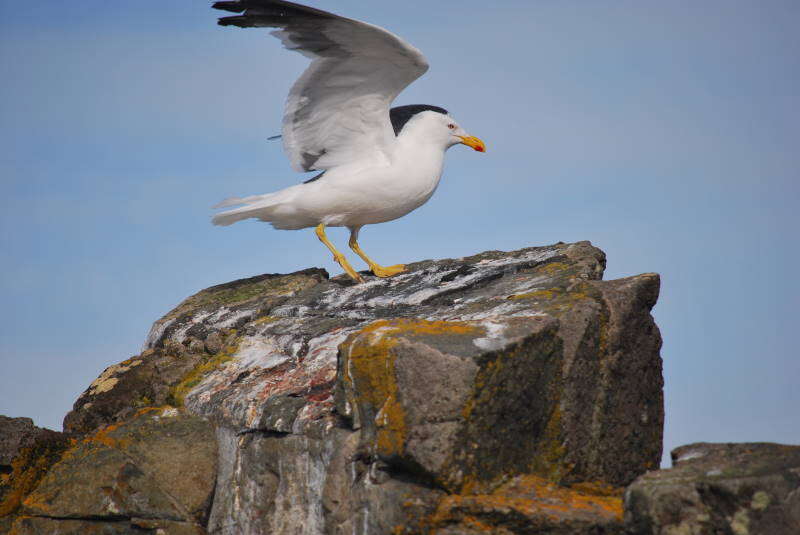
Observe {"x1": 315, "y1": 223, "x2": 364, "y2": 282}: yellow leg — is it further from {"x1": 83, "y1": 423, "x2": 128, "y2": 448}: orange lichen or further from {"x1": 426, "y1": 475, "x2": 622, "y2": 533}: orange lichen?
{"x1": 426, "y1": 475, "x2": 622, "y2": 533}: orange lichen

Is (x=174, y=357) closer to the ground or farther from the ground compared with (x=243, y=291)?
closer to the ground

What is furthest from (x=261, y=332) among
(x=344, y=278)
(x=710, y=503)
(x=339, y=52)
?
(x=710, y=503)

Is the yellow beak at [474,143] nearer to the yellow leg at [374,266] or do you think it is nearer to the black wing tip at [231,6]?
the yellow leg at [374,266]

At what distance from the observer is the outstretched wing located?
7348 millimetres

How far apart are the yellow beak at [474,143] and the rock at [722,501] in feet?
16.8

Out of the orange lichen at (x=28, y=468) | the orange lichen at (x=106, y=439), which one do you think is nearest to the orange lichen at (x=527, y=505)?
the orange lichen at (x=106, y=439)

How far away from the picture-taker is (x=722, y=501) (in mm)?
3979

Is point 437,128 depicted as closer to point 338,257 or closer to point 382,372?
point 338,257

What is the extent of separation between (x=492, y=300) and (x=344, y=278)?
241 centimetres

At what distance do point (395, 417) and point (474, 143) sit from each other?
4975 mm

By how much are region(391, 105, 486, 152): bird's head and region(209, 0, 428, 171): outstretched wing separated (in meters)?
0.26

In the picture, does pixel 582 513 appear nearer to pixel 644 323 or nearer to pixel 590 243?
pixel 644 323

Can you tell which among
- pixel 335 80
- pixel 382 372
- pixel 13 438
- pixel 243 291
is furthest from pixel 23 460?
pixel 335 80

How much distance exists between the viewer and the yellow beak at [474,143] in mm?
8742
